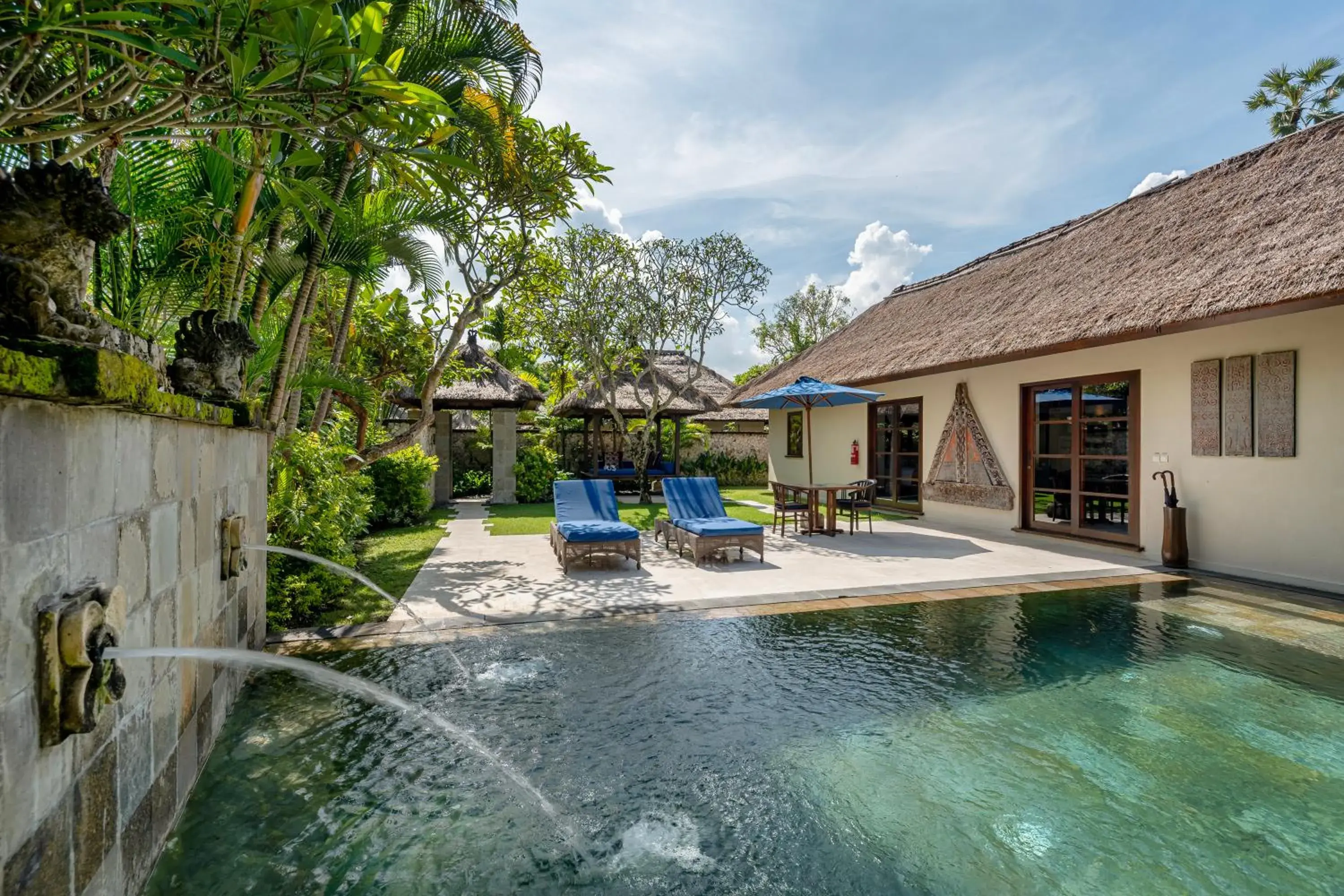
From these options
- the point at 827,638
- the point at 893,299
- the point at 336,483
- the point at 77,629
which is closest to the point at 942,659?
the point at 827,638

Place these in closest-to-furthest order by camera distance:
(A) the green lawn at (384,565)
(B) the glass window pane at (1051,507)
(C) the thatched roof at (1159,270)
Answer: (A) the green lawn at (384,565) < (C) the thatched roof at (1159,270) < (B) the glass window pane at (1051,507)

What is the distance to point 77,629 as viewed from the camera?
5.26 ft

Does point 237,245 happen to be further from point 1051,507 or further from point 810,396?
point 1051,507

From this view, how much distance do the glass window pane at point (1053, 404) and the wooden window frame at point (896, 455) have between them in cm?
254

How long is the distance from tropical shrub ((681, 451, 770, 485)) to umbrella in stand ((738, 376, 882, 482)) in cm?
848

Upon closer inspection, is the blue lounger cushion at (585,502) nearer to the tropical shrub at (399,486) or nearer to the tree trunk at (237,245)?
the tropical shrub at (399,486)

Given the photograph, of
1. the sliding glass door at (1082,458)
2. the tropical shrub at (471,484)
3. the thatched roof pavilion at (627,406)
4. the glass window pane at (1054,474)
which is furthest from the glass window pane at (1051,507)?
the tropical shrub at (471,484)

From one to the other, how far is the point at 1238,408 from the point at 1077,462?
7.34ft

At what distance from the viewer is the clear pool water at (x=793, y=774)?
234cm

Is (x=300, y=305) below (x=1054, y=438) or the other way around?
the other way around

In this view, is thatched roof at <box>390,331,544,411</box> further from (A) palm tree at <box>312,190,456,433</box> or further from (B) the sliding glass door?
(B) the sliding glass door

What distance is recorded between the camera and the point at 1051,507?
10242 millimetres

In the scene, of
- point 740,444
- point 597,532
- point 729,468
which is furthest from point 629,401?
point 597,532

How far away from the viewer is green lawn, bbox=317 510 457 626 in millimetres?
5449
